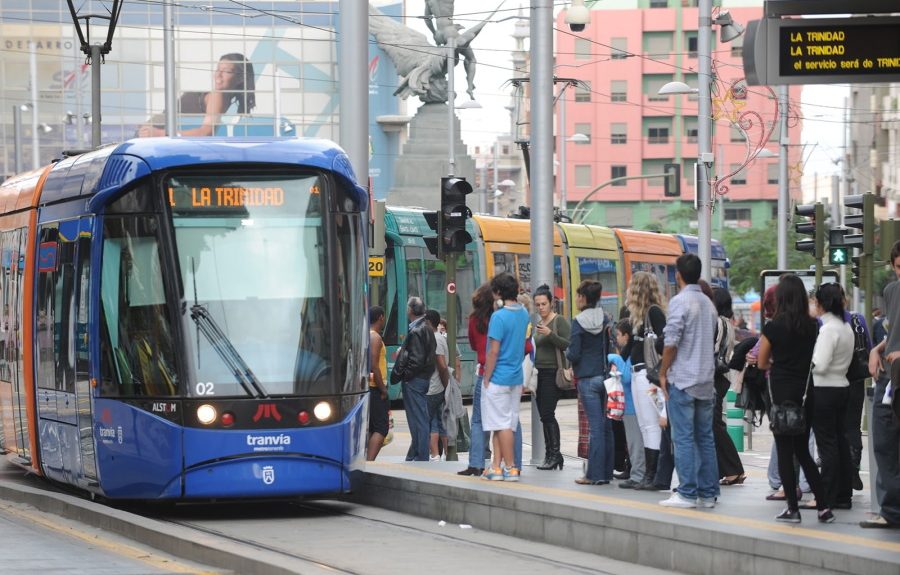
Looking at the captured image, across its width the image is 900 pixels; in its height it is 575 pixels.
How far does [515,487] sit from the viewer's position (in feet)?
Answer: 42.1

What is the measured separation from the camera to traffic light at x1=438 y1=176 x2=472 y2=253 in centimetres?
1689

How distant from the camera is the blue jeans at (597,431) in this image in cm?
1332

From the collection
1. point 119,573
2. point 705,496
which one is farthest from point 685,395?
point 119,573

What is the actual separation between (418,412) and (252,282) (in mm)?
3931

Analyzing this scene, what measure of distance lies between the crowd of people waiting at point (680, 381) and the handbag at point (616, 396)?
2cm

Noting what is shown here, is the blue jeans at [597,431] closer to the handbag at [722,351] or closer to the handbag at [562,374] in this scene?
the handbag at [562,374]

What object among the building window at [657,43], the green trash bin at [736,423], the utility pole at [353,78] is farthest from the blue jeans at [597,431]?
the building window at [657,43]

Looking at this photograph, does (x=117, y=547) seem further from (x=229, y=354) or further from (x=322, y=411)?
(x=322, y=411)

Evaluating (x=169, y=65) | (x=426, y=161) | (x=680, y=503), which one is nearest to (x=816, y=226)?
(x=680, y=503)

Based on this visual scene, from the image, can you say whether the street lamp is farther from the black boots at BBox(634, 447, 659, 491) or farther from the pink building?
the pink building

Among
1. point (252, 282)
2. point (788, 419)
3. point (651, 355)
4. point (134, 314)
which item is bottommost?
point (788, 419)

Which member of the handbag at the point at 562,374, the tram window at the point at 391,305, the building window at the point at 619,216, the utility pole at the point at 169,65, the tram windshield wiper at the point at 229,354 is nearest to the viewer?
the tram windshield wiper at the point at 229,354

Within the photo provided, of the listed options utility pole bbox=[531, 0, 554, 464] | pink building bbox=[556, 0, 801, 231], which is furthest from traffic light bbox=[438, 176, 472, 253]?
pink building bbox=[556, 0, 801, 231]

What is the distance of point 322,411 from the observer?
13039mm
